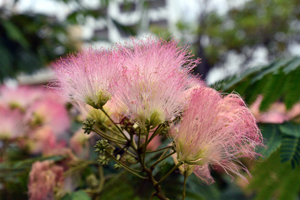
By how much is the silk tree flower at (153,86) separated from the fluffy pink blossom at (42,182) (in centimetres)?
71

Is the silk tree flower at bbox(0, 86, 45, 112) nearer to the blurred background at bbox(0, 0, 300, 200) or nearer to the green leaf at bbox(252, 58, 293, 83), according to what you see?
the blurred background at bbox(0, 0, 300, 200)

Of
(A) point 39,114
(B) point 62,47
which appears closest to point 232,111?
(A) point 39,114

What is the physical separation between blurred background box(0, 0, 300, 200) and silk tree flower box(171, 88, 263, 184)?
0.14m

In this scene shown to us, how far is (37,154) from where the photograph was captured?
86.4 inches

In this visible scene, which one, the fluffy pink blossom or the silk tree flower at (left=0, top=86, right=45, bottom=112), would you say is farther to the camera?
the silk tree flower at (left=0, top=86, right=45, bottom=112)

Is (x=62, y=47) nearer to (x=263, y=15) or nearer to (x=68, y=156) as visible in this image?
(x=68, y=156)

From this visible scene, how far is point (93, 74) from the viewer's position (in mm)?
861

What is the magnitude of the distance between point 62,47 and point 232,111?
4970 mm

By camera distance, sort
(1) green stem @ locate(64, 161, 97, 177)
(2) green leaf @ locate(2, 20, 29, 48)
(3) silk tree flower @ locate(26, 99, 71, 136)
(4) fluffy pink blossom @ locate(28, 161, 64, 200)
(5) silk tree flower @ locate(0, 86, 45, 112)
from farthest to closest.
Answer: (2) green leaf @ locate(2, 20, 29, 48), (5) silk tree flower @ locate(0, 86, 45, 112), (3) silk tree flower @ locate(26, 99, 71, 136), (1) green stem @ locate(64, 161, 97, 177), (4) fluffy pink blossom @ locate(28, 161, 64, 200)

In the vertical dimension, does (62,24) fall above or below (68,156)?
above

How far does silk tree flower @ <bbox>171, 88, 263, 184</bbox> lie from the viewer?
0.79 meters

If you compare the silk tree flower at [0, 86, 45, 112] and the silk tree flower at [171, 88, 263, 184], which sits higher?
the silk tree flower at [0, 86, 45, 112]

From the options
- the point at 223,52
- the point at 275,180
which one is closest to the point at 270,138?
the point at 275,180

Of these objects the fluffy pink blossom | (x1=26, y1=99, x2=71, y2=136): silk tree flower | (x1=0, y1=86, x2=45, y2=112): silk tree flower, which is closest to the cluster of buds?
the fluffy pink blossom
